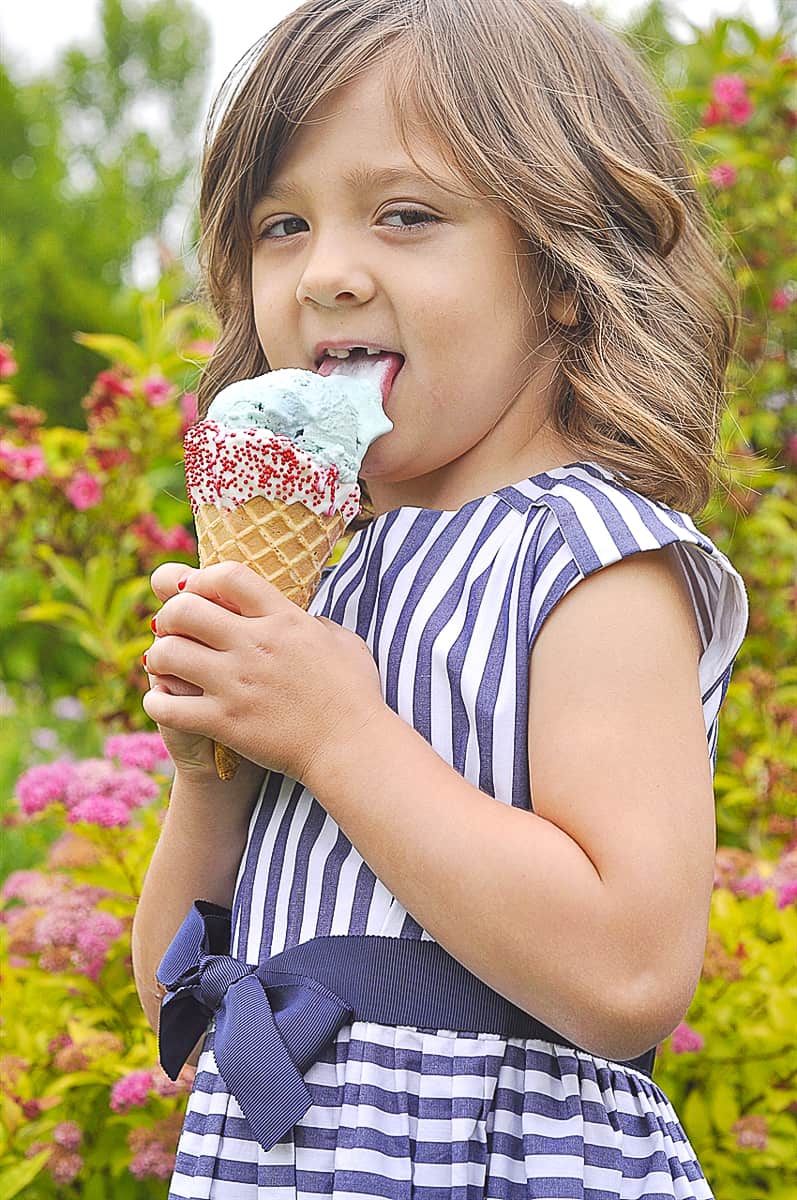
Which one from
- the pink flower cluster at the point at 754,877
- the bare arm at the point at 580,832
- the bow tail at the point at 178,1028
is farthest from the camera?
the pink flower cluster at the point at 754,877

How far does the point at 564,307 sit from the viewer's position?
1.61m

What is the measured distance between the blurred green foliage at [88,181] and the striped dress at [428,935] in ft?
3.47

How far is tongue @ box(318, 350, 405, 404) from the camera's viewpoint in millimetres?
1529

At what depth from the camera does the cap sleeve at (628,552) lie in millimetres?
1379

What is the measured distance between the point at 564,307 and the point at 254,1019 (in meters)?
0.85

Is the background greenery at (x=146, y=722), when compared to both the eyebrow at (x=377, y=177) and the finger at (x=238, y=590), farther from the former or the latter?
the finger at (x=238, y=590)

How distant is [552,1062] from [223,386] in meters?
1.01

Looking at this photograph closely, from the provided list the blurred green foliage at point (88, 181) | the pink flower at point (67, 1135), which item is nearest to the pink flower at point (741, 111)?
the blurred green foliage at point (88, 181)

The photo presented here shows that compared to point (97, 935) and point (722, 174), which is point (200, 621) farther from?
point (722, 174)

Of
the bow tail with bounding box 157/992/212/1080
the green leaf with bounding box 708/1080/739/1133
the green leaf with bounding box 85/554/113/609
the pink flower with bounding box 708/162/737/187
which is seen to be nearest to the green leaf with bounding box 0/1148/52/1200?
the bow tail with bounding box 157/992/212/1080

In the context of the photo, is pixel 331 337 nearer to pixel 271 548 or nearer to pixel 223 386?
pixel 271 548

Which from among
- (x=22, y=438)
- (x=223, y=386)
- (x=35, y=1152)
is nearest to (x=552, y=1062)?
(x=223, y=386)

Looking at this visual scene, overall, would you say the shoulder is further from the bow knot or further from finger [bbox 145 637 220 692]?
the bow knot

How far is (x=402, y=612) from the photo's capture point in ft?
4.98
